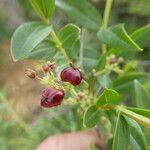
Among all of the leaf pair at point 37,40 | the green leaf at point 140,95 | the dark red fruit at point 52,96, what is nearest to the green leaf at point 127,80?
the green leaf at point 140,95

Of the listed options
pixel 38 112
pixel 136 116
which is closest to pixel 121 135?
pixel 136 116

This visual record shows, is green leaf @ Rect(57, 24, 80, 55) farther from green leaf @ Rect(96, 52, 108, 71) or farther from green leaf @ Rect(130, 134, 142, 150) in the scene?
green leaf @ Rect(130, 134, 142, 150)

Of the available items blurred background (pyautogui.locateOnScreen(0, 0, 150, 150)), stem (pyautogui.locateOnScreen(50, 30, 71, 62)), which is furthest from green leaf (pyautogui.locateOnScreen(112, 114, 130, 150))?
blurred background (pyautogui.locateOnScreen(0, 0, 150, 150))

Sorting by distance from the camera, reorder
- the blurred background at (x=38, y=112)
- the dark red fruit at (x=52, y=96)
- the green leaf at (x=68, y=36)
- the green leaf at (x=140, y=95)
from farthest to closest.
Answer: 1. the blurred background at (x=38, y=112)
2. the green leaf at (x=140, y=95)
3. the green leaf at (x=68, y=36)
4. the dark red fruit at (x=52, y=96)

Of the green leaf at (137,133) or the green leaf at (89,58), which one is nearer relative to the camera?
the green leaf at (137,133)

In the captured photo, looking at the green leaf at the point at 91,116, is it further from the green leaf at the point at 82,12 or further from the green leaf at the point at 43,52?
the green leaf at the point at 82,12
